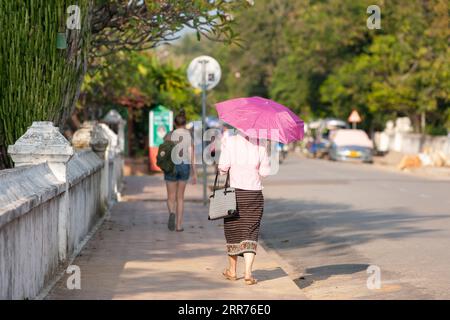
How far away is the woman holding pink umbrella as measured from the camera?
11.4 metres

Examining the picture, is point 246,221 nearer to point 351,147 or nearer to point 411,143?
point 351,147

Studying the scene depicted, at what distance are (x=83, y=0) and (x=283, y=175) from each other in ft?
75.3

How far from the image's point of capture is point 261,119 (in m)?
11.6

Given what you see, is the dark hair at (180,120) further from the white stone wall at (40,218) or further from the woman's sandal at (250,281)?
the woman's sandal at (250,281)

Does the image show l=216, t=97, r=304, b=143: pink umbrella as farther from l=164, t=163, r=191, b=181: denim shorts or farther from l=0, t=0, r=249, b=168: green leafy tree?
l=164, t=163, r=191, b=181: denim shorts

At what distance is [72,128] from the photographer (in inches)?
1350

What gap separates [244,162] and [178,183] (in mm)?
5720

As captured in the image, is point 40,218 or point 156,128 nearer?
point 40,218

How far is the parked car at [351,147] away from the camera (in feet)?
173

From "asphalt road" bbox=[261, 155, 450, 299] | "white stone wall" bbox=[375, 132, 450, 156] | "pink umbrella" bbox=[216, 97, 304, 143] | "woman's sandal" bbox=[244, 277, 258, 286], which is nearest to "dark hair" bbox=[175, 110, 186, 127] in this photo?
"asphalt road" bbox=[261, 155, 450, 299]

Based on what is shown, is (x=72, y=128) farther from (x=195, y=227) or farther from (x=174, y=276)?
(x=174, y=276)

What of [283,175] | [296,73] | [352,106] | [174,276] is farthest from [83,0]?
[296,73]

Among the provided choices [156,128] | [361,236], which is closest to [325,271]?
[361,236]
